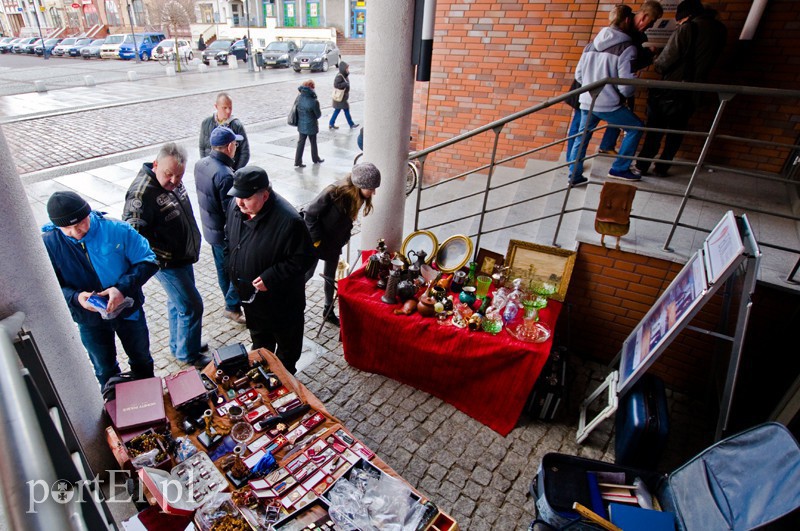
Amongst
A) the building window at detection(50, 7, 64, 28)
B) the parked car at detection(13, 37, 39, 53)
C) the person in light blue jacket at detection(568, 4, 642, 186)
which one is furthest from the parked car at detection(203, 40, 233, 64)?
the building window at detection(50, 7, 64, 28)

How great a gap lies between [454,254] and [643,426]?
2013 mm

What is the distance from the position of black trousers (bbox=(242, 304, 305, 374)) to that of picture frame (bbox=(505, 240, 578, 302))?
1972 mm

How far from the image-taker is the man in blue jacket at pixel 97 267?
2676mm

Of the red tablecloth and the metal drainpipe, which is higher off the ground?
the metal drainpipe

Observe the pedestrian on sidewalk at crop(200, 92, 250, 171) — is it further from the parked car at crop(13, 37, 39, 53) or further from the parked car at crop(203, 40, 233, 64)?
the parked car at crop(13, 37, 39, 53)

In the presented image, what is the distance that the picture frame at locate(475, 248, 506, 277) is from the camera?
4027 mm

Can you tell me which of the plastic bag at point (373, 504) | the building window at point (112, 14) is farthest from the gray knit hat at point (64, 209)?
the building window at point (112, 14)

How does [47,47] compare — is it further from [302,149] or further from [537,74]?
[537,74]

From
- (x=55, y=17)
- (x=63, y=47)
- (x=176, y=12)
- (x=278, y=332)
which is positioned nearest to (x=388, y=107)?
(x=278, y=332)

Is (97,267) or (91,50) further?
(91,50)

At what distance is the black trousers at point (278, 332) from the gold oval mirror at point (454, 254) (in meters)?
1.39

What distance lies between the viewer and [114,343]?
3232 millimetres

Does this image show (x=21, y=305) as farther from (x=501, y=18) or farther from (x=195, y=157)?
(x=195, y=157)

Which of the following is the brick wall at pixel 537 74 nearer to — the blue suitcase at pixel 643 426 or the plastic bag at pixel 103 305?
the blue suitcase at pixel 643 426
